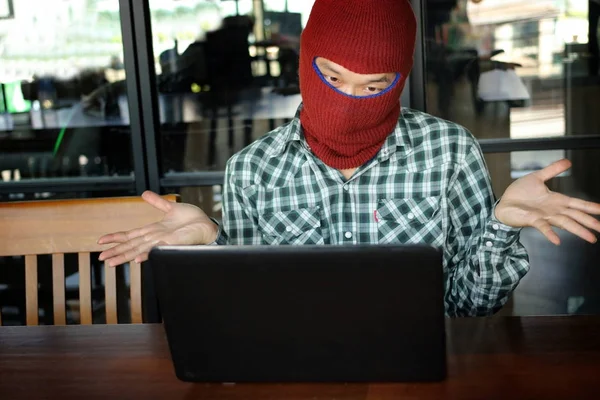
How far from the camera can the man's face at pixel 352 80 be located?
4.67 feet

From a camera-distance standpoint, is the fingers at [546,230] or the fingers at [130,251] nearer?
the fingers at [546,230]

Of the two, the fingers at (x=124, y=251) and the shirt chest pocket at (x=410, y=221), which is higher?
the fingers at (x=124, y=251)

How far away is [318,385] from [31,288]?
832 millimetres

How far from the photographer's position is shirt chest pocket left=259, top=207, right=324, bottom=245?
1.56 meters

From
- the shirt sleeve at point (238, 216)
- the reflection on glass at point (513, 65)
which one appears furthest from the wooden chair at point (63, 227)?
the reflection on glass at point (513, 65)

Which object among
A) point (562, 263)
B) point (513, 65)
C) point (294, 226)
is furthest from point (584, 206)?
point (562, 263)

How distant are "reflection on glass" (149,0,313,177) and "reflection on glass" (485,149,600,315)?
92 centimetres

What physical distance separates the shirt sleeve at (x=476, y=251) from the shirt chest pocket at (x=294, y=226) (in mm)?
296

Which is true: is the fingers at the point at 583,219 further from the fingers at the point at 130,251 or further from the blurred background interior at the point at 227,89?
the blurred background interior at the point at 227,89

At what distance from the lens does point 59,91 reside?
9.12ft

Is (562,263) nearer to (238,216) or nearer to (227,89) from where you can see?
(227,89)

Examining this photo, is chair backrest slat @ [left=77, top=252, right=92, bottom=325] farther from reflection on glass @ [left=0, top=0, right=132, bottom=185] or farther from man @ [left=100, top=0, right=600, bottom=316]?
reflection on glass @ [left=0, top=0, right=132, bottom=185]

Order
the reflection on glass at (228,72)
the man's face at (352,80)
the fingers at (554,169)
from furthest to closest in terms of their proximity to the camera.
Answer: the reflection on glass at (228,72) → the man's face at (352,80) → the fingers at (554,169)

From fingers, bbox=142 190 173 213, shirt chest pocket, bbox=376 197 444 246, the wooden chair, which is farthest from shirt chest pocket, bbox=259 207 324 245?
fingers, bbox=142 190 173 213
